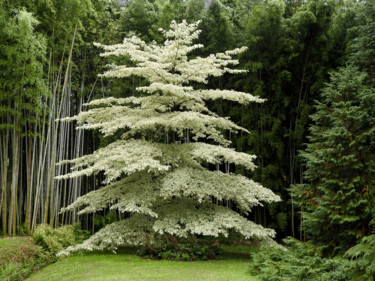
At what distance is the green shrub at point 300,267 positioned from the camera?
4168 millimetres

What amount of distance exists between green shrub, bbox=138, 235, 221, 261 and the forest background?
8.80 ft

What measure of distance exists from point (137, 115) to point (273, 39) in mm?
4524

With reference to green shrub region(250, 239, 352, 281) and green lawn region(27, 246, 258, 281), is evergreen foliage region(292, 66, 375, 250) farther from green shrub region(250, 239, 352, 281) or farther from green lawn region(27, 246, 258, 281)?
green lawn region(27, 246, 258, 281)

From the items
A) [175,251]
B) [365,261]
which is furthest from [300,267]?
[175,251]

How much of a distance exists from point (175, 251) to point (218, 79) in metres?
5.46

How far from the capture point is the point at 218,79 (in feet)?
33.7

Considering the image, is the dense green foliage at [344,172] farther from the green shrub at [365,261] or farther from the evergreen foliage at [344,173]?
the green shrub at [365,261]

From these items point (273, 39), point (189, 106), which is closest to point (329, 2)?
point (273, 39)

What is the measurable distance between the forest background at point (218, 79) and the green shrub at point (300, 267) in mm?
2651

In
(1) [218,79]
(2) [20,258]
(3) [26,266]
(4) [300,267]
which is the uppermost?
(1) [218,79]

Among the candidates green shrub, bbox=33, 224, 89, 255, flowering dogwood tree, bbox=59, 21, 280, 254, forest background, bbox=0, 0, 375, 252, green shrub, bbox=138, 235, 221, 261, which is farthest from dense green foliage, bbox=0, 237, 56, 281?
green shrub, bbox=138, 235, 221, 261

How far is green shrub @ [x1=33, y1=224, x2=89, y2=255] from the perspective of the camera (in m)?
7.28

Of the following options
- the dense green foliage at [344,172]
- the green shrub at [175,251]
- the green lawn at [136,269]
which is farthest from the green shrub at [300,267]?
the green shrub at [175,251]

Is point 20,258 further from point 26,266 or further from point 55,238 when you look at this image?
point 55,238
